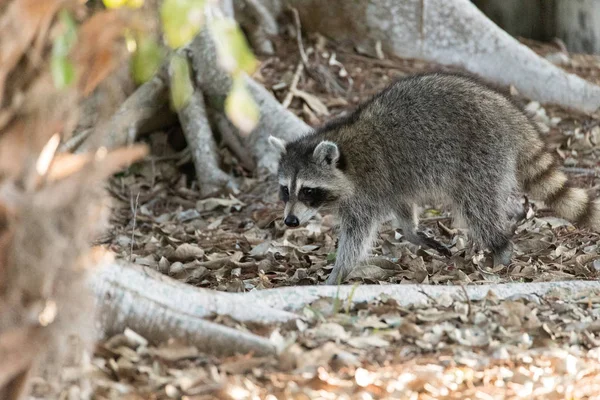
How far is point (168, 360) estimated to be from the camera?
118 inches

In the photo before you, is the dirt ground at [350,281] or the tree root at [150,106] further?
the tree root at [150,106]

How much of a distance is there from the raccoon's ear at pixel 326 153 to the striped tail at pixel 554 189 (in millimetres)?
1102

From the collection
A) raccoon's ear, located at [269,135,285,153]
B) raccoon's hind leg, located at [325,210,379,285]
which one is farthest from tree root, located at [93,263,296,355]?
raccoon's ear, located at [269,135,285,153]

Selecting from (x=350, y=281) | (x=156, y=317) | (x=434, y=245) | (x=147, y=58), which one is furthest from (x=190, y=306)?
(x=434, y=245)

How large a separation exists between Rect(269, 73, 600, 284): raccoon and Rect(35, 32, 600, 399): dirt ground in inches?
8.9

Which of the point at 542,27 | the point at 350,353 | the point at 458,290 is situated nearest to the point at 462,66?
the point at 542,27

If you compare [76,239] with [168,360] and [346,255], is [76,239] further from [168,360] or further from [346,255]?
[346,255]

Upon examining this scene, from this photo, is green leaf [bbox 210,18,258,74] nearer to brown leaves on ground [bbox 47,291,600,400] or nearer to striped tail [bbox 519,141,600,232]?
brown leaves on ground [bbox 47,291,600,400]

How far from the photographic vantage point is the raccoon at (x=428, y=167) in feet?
16.5

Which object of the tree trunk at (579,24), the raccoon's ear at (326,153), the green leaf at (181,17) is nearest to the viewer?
the green leaf at (181,17)

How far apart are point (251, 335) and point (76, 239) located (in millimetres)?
931

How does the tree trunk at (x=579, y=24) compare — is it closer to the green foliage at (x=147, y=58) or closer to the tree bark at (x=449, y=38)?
the tree bark at (x=449, y=38)

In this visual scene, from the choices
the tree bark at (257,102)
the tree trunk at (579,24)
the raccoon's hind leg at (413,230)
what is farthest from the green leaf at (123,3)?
the tree trunk at (579,24)

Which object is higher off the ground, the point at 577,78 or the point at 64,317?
the point at 64,317
